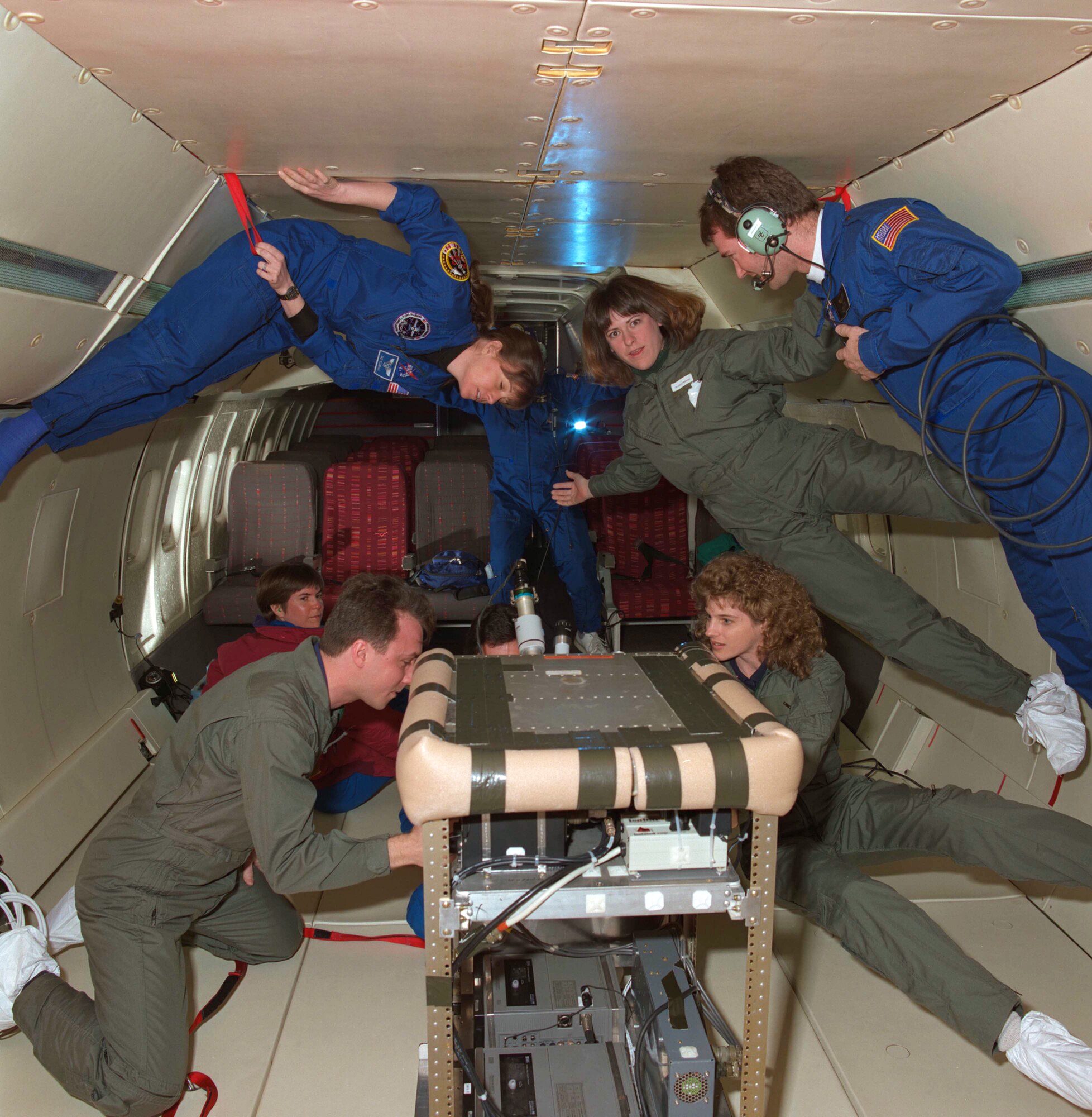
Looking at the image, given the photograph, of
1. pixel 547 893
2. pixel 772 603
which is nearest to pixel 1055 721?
pixel 772 603

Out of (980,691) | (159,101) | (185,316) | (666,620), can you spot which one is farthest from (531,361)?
(666,620)

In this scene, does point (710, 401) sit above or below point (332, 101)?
below

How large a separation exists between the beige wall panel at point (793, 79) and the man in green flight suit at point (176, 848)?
5.59ft

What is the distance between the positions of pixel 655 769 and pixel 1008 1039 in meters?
1.77

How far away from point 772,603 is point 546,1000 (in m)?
1.56

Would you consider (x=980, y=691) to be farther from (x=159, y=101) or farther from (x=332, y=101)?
(x=159, y=101)

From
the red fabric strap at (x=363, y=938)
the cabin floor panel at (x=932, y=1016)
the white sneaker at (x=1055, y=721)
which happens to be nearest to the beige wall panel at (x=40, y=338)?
the red fabric strap at (x=363, y=938)

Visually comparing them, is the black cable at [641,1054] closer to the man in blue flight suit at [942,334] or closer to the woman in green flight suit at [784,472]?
the man in blue flight suit at [942,334]

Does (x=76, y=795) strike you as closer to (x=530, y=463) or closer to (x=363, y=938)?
(x=363, y=938)

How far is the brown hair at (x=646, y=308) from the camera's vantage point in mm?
3984

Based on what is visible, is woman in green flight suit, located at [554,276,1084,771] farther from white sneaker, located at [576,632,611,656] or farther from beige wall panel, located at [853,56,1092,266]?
white sneaker, located at [576,632,611,656]

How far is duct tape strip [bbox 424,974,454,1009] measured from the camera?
2.01 m

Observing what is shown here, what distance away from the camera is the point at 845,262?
10.0 ft

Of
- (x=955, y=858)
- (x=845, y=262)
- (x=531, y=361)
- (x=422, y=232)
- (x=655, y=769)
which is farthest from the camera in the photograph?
(x=531, y=361)
